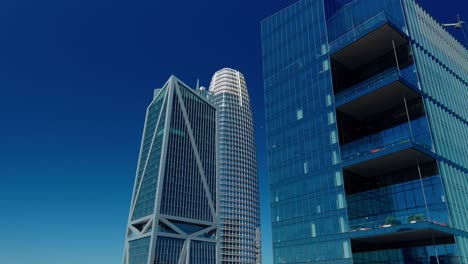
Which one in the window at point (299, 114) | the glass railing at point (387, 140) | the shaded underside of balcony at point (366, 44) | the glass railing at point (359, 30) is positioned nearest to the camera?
the glass railing at point (387, 140)

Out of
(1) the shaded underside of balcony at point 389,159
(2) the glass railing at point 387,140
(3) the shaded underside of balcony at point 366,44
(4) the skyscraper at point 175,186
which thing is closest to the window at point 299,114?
(2) the glass railing at point 387,140

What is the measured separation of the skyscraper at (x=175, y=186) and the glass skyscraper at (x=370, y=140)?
69.1 metres

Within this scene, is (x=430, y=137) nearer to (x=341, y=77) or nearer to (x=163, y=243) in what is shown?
(x=341, y=77)

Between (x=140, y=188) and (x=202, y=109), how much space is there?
43.7 m

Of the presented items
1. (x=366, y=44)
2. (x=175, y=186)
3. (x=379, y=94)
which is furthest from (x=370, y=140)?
(x=175, y=186)

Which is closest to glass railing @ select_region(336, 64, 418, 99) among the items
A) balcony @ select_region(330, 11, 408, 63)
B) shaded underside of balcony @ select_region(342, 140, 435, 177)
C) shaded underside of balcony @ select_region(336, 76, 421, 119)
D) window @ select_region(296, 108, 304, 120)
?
shaded underside of balcony @ select_region(336, 76, 421, 119)

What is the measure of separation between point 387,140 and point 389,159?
6.53 meters

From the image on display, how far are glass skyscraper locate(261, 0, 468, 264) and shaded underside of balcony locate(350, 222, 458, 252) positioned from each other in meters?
0.14

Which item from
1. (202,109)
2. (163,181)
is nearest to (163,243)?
(163,181)

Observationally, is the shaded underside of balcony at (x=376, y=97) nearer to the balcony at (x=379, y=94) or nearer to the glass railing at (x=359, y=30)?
the balcony at (x=379, y=94)

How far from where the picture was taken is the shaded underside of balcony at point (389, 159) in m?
50.0

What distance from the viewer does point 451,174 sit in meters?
53.0

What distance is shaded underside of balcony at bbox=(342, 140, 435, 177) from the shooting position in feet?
164

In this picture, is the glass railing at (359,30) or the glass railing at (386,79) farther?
the glass railing at (359,30)
